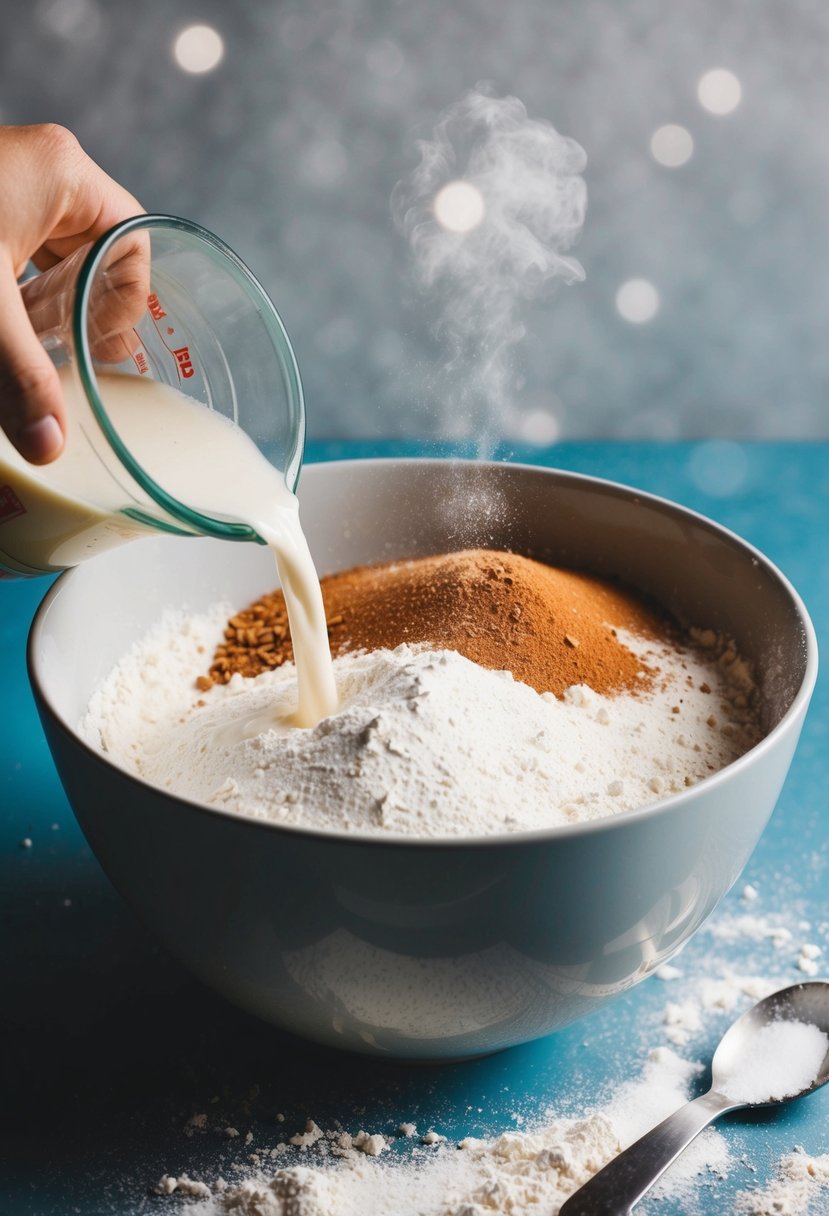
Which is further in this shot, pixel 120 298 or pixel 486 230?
pixel 486 230

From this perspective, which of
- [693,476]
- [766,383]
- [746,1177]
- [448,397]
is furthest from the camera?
[766,383]

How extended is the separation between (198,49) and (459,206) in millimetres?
472

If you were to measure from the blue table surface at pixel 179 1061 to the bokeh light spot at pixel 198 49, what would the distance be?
120cm

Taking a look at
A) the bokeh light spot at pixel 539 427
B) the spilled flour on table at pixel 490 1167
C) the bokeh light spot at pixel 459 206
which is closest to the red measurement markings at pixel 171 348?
the spilled flour on table at pixel 490 1167

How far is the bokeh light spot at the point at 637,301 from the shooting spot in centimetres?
210

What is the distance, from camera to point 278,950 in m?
0.77

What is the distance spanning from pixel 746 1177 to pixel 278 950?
36 centimetres

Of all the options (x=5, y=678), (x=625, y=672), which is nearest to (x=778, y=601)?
(x=625, y=672)

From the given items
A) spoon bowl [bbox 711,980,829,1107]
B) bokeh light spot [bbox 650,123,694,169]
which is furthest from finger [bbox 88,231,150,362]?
bokeh light spot [bbox 650,123,694,169]

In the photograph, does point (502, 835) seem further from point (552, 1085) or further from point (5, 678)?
point (5, 678)

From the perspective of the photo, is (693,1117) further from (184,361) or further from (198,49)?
(198,49)

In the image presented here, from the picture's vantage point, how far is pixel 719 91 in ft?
6.40

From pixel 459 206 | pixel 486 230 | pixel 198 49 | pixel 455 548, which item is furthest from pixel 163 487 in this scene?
pixel 198 49

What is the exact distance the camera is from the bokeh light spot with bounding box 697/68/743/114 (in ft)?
6.36
